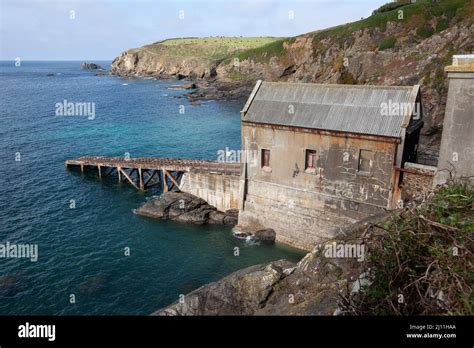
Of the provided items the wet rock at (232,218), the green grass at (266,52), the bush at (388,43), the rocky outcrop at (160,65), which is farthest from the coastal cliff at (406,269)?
the rocky outcrop at (160,65)

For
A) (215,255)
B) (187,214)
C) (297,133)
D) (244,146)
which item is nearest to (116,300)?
(215,255)

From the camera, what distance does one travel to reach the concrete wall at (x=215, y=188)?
32.9 meters

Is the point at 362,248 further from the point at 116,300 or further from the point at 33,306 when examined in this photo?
the point at 33,306

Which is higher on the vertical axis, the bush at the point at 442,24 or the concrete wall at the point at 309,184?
the bush at the point at 442,24

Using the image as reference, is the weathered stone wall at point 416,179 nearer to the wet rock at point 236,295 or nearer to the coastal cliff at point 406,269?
the wet rock at point 236,295

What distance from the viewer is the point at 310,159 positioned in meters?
28.0

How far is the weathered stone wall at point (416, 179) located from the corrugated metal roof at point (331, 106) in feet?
8.04

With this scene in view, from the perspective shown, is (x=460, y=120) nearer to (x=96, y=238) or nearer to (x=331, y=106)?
(x=331, y=106)

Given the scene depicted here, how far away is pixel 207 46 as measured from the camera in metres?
173

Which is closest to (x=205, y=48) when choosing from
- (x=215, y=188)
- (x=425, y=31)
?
(x=425, y=31)

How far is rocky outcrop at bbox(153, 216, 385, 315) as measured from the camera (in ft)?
42.6

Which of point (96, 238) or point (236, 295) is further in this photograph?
point (96, 238)

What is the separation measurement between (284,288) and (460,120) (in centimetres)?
1228

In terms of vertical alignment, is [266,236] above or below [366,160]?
below
